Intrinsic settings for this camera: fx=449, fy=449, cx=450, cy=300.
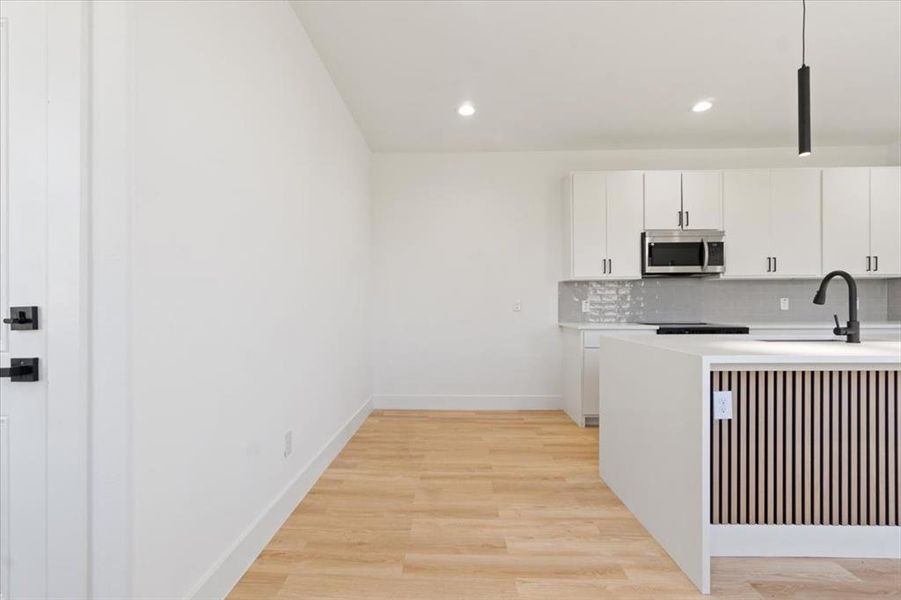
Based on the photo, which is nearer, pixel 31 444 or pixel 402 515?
pixel 31 444

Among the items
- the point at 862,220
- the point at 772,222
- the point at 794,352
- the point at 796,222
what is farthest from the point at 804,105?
the point at 862,220

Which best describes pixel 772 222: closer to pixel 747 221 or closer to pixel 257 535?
pixel 747 221

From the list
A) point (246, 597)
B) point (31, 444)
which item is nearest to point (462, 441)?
point (246, 597)

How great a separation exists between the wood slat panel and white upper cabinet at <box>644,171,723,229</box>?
2661mm

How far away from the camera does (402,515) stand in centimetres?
244

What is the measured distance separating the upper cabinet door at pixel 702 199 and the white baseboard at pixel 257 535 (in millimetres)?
3836

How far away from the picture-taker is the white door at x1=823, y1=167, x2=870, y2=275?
14.0ft

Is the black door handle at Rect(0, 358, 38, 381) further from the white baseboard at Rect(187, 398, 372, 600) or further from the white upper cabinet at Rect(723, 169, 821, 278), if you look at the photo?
the white upper cabinet at Rect(723, 169, 821, 278)

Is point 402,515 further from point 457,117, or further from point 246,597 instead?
point 457,117

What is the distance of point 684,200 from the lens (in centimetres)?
434

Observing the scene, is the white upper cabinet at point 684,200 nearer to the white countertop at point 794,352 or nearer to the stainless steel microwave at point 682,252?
the stainless steel microwave at point 682,252

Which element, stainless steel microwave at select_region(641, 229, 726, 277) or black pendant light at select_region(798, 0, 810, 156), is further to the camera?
stainless steel microwave at select_region(641, 229, 726, 277)

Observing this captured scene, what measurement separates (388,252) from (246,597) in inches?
140

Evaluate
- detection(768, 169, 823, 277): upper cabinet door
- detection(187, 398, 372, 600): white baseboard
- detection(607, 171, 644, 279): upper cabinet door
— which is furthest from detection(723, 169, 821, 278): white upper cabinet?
detection(187, 398, 372, 600): white baseboard
